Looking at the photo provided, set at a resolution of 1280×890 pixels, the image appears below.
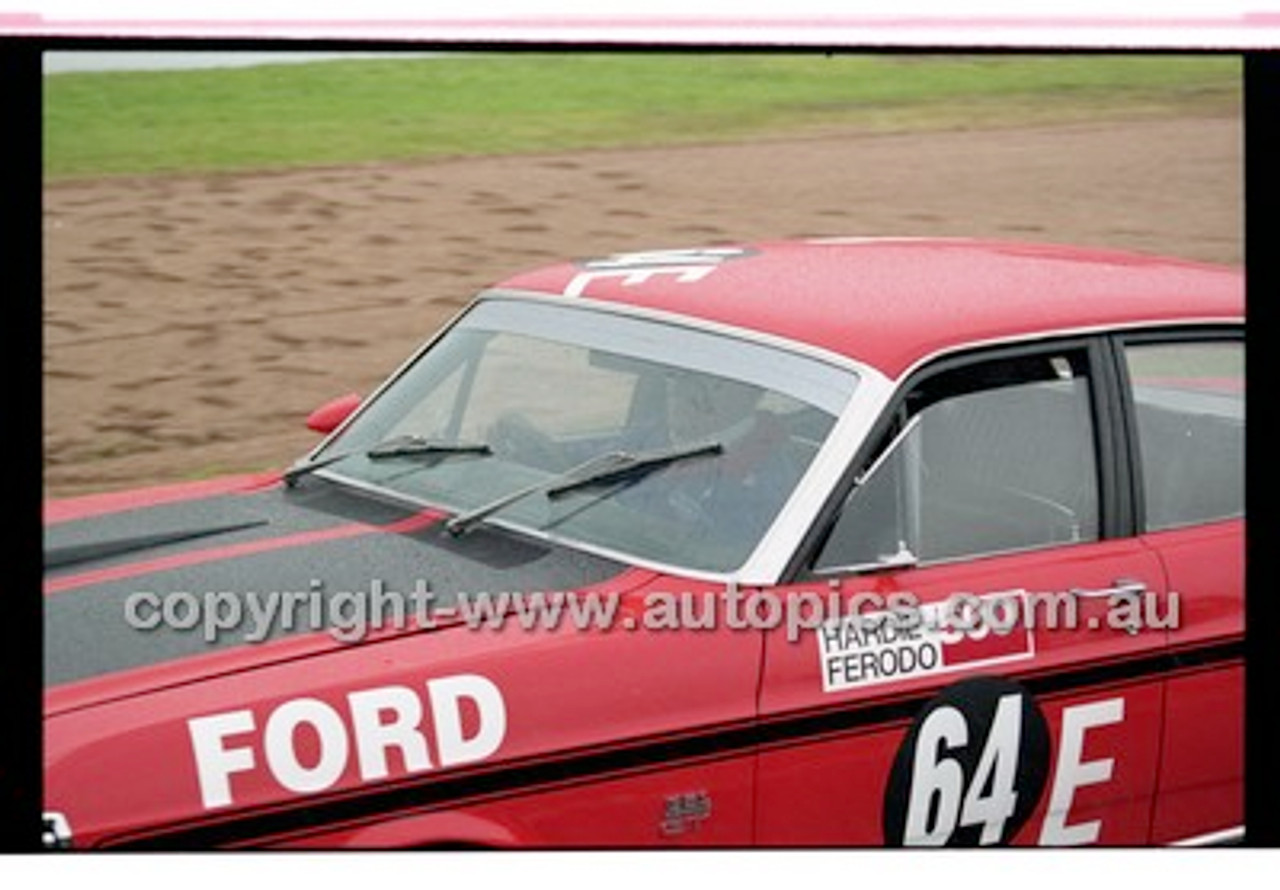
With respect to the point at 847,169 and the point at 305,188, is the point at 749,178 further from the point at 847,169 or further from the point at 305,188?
the point at 305,188

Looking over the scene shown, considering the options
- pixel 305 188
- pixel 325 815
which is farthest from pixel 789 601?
pixel 305 188

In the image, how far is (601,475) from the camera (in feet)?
14.5

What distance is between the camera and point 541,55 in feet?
15.7

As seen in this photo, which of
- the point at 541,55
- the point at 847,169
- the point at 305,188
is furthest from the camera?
the point at 847,169

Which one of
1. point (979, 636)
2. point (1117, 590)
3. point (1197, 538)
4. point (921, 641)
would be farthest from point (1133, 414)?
point (921, 641)

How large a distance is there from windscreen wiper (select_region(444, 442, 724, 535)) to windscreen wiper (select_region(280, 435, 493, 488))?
0.74ft

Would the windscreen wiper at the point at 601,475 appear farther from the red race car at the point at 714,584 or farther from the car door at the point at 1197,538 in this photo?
the car door at the point at 1197,538

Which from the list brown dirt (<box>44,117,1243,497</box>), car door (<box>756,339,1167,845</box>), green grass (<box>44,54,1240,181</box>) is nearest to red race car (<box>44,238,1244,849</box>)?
car door (<box>756,339,1167,845</box>)

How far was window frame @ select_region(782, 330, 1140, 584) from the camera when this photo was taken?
4320mm

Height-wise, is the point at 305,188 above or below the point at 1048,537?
above

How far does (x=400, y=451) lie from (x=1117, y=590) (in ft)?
4.73

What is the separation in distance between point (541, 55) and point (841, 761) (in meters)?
1.62

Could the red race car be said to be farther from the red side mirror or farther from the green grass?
the green grass

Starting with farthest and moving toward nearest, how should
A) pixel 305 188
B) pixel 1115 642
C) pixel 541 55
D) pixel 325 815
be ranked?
pixel 305 188 → pixel 541 55 → pixel 1115 642 → pixel 325 815
